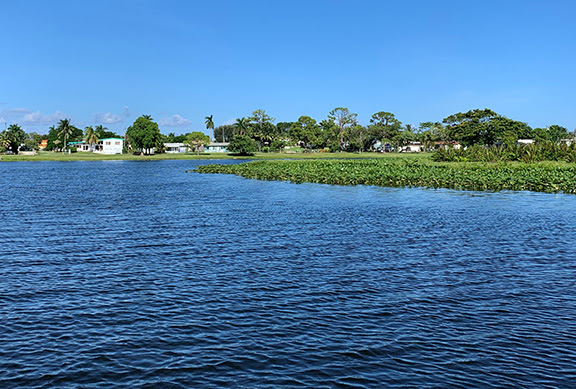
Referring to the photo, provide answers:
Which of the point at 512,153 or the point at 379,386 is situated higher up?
the point at 512,153

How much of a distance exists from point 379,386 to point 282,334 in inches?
140

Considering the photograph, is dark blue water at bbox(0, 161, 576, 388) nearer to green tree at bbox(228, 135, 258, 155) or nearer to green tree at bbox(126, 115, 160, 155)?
green tree at bbox(228, 135, 258, 155)

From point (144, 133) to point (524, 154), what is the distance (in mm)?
129860

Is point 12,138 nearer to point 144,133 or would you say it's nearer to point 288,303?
point 144,133

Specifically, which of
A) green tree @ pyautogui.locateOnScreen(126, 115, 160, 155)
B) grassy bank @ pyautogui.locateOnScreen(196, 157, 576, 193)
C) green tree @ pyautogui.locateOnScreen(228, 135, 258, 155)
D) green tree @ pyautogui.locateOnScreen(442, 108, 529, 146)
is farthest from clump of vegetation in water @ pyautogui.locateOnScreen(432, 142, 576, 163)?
green tree @ pyautogui.locateOnScreen(126, 115, 160, 155)

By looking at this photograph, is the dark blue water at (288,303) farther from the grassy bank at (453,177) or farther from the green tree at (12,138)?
the green tree at (12,138)

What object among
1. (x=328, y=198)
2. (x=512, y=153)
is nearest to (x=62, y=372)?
(x=328, y=198)

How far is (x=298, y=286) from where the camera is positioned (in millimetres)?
18625

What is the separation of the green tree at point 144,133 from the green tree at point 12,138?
144ft

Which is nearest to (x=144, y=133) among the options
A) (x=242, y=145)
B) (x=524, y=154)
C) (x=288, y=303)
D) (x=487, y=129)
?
(x=242, y=145)

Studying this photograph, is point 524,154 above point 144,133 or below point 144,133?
below

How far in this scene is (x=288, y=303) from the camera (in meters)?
16.7

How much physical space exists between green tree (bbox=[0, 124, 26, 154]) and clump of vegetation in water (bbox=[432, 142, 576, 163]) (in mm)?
156378

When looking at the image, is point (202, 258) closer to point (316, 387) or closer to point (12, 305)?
point (12, 305)
